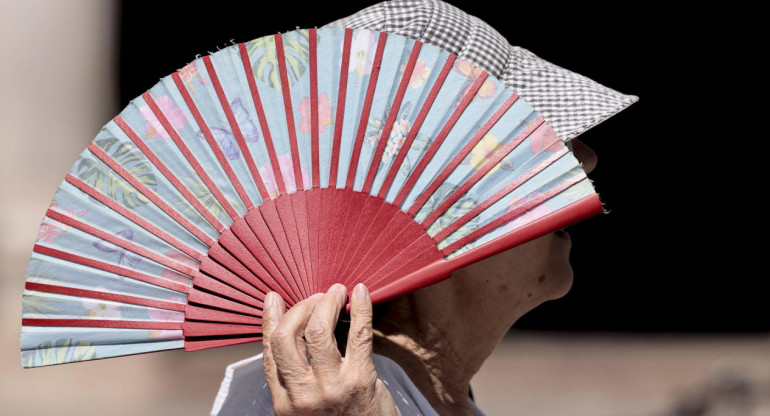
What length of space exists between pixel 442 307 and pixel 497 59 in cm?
46

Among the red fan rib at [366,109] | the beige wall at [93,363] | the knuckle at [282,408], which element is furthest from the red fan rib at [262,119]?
the beige wall at [93,363]

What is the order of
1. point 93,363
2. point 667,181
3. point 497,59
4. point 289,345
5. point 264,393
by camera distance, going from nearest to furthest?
point 289,345 → point 264,393 → point 497,59 → point 93,363 → point 667,181

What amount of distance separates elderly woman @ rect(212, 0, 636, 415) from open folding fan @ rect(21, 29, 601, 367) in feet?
0.32

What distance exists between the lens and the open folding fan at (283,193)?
1.19 meters

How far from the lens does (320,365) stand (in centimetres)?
106

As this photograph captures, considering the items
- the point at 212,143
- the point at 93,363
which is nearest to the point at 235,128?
the point at 212,143

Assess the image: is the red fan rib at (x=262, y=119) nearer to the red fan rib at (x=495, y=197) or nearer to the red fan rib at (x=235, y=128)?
the red fan rib at (x=235, y=128)

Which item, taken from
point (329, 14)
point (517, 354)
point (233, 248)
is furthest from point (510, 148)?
point (517, 354)

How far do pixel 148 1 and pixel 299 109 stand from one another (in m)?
3.94

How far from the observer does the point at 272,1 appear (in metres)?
4.85

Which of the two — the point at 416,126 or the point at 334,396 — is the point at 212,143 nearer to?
the point at 416,126

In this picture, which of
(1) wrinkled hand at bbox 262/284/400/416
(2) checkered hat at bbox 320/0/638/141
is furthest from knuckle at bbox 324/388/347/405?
(2) checkered hat at bbox 320/0/638/141

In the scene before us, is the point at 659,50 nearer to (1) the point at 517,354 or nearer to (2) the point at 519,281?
(1) the point at 517,354

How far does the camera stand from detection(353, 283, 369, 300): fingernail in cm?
112
